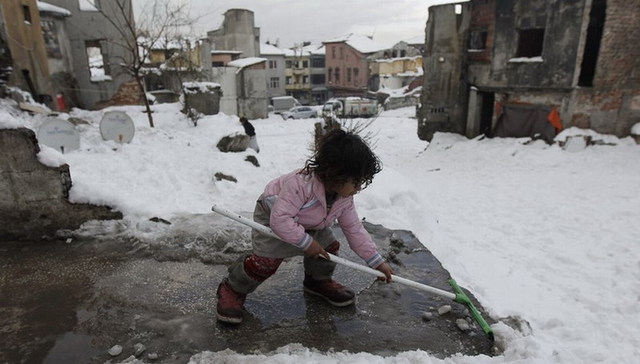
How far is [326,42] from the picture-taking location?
50719 mm

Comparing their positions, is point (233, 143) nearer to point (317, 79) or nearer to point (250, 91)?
point (250, 91)

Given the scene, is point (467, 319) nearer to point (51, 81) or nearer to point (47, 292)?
point (47, 292)

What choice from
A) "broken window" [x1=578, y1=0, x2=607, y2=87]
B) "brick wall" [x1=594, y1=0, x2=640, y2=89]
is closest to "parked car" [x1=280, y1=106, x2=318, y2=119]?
"broken window" [x1=578, y1=0, x2=607, y2=87]

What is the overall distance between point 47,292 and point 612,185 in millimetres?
12091

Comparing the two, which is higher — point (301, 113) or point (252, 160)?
point (252, 160)

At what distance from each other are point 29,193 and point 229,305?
277cm

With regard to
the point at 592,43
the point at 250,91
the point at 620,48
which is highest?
the point at 592,43

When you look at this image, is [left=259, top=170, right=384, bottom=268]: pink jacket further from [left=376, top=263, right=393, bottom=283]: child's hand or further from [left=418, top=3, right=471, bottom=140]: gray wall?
[left=418, top=3, right=471, bottom=140]: gray wall

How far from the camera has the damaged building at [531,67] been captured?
12.7m

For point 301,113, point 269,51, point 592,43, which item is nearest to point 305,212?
point 592,43

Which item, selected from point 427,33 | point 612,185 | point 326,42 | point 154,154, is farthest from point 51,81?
point 326,42

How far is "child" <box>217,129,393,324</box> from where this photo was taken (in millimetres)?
2633

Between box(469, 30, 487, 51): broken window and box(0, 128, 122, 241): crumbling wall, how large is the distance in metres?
15.9

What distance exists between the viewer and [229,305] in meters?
2.88
